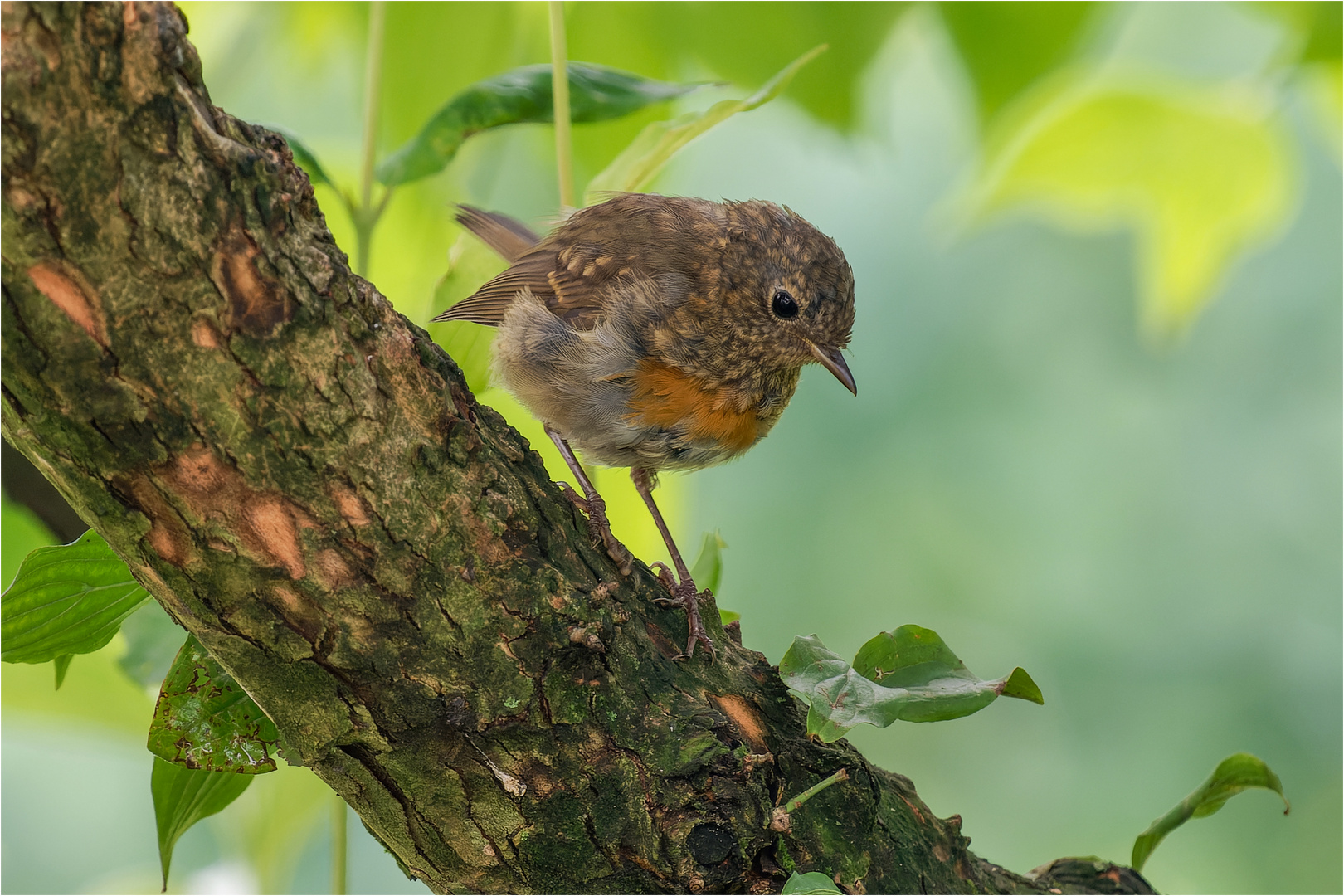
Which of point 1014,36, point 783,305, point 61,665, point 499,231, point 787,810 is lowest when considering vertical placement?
point 787,810

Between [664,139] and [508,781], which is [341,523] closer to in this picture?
[508,781]

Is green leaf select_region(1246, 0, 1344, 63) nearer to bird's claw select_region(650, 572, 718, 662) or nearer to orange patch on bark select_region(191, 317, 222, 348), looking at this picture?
bird's claw select_region(650, 572, 718, 662)

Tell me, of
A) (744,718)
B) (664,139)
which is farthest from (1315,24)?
(744,718)

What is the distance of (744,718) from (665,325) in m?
0.94

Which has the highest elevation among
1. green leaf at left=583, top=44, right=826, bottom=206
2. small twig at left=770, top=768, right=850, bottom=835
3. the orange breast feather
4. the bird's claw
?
green leaf at left=583, top=44, right=826, bottom=206

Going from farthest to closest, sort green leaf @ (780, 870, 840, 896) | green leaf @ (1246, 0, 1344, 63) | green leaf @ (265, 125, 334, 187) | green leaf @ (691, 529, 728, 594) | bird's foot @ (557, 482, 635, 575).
A: green leaf @ (1246, 0, 1344, 63), green leaf @ (691, 529, 728, 594), green leaf @ (265, 125, 334, 187), bird's foot @ (557, 482, 635, 575), green leaf @ (780, 870, 840, 896)

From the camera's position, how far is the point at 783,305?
229 cm

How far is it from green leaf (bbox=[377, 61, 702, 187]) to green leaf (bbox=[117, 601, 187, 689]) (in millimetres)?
935

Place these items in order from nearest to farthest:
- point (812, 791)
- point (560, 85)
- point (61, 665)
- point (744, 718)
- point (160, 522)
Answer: point (160, 522) < point (812, 791) < point (744, 718) < point (61, 665) < point (560, 85)

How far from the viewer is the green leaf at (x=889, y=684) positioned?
1.35 meters

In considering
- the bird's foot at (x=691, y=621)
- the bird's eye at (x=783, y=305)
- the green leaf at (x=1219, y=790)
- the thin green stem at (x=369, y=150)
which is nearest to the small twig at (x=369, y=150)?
the thin green stem at (x=369, y=150)

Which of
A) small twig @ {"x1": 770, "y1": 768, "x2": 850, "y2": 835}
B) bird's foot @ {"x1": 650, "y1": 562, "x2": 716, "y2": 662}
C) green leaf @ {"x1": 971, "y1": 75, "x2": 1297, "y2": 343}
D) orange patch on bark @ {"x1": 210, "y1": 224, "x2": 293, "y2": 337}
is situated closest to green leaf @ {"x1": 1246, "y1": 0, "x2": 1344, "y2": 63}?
green leaf @ {"x1": 971, "y1": 75, "x2": 1297, "y2": 343}

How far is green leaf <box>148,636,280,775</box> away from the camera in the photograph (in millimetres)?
1447

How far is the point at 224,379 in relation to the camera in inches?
40.4
